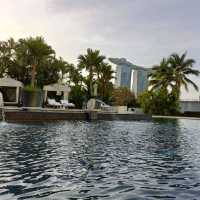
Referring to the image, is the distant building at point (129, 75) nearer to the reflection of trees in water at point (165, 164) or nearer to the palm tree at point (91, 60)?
the palm tree at point (91, 60)

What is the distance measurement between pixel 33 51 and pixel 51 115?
65.8 feet

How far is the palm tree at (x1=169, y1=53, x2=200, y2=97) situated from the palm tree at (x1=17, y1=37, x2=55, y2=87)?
1634 centimetres

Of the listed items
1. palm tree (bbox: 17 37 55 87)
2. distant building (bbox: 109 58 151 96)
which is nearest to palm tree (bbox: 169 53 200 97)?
palm tree (bbox: 17 37 55 87)

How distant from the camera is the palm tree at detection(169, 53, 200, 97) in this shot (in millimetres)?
53256

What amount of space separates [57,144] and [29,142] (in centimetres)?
96

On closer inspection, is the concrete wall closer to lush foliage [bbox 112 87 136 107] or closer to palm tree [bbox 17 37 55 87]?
lush foliage [bbox 112 87 136 107]

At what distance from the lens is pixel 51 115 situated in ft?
94.0

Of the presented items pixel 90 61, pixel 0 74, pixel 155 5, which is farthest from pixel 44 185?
pixel 90 61

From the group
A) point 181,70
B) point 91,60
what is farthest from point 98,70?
point 181,70

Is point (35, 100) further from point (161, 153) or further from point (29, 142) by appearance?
point (161, 153)

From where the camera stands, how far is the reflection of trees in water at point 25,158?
7.67 metres

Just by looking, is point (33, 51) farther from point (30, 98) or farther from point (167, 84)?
point (167, 84)

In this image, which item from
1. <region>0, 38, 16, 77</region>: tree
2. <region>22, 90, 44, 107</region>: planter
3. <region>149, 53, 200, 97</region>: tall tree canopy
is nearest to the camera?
<region>22, 90, 44, 107</region>: planter

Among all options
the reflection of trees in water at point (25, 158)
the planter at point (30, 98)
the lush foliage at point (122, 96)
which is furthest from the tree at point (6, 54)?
the reflection of trees in water at point (25, 158)
